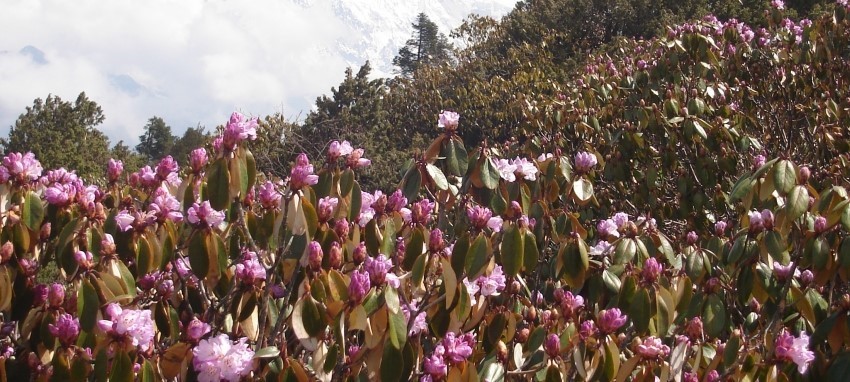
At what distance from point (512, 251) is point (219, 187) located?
678mm

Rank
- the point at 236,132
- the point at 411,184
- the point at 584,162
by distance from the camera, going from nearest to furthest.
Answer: the point at 236,132
the point at 411,184
the point at 584,162

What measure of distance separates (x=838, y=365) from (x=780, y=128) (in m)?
4.16

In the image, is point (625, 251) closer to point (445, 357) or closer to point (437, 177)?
point (437, 177)

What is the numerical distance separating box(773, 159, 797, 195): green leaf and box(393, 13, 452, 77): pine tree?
3518 cm

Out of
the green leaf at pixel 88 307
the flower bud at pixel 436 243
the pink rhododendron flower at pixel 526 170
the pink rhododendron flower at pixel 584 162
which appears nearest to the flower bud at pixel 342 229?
the flower bud at pixel 436 243

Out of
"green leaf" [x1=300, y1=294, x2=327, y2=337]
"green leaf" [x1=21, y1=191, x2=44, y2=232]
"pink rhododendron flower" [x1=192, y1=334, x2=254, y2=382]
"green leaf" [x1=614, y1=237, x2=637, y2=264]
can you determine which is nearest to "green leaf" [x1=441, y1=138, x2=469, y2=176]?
"green leaf" [x1=614, y1=237, x2=637, y2=264]

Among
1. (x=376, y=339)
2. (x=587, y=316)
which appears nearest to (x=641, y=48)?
(x=587, y=316)

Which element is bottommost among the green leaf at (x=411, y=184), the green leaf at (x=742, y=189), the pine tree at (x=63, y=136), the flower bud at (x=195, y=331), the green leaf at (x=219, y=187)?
the flower bud at (x=195, y=331)

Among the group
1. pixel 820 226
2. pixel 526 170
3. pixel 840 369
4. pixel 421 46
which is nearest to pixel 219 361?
pixel 526 170

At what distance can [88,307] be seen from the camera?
143cm

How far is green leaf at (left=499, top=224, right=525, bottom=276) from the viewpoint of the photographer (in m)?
1.65

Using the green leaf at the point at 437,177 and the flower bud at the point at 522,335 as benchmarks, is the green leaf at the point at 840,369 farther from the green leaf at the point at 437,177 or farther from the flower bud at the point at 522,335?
the green leaf at the point at 437,177

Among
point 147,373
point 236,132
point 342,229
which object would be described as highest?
point 236,132

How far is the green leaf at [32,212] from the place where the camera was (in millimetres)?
1708
